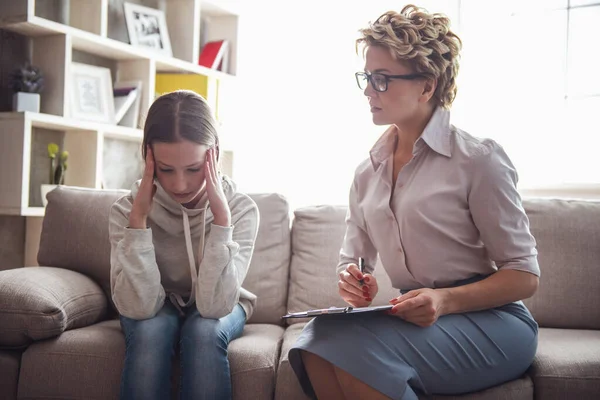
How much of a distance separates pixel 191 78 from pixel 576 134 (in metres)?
2.03

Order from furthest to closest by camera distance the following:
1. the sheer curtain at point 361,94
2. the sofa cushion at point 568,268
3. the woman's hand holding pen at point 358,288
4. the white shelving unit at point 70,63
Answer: the sheer curtain at point 361,94, the white shelving unit at point 70,63, the sofa cushion at point 568,268, the woman's hand holding pen at point 358,288

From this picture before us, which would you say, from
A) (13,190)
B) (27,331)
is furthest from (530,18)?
(27,331)

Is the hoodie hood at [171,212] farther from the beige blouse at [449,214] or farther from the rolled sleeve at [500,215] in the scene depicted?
the rolled sleeve at [500,215]

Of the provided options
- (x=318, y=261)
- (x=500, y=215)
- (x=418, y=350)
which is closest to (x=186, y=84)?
(x=318, y=261)

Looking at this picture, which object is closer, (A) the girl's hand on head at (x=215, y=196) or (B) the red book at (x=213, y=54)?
(A) the girl's hand on head at (x=215, y=196)

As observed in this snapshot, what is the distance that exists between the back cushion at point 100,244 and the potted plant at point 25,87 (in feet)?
1.88

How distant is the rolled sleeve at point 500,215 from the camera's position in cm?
151

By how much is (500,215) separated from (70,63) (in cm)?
206

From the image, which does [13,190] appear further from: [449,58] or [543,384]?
[543,384]

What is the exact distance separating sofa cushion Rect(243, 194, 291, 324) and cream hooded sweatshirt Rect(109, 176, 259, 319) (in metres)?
0.18

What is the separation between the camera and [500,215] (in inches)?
59.7

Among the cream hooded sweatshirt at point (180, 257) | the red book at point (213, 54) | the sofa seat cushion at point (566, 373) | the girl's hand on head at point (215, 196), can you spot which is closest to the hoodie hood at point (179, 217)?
the cream hooded sweatshirt at point (180, 257)

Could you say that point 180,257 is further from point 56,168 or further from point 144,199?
point 56,168

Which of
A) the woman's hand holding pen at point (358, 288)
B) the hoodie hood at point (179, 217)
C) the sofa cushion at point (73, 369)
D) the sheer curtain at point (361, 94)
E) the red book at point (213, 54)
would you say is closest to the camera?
the woman's hand holding pen at point (358, 288)
